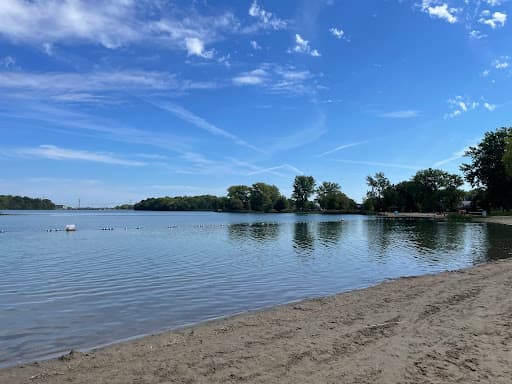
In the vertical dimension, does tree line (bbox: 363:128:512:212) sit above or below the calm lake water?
above

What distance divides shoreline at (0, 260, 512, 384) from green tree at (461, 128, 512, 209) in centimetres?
8736

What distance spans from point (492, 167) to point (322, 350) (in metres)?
96.0

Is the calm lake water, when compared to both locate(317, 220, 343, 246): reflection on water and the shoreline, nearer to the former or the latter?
the shoreline

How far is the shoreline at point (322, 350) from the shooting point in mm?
6066

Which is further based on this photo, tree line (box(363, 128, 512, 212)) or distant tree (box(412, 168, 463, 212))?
distant tree (box(412, 168, 463, 212))

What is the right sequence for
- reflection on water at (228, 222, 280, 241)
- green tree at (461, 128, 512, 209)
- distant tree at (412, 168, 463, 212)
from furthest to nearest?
distant tree at (412, 168, 463, 212), green tree at (461, 128, 512, 209), reflection on water at (228, 222, 280, 241)

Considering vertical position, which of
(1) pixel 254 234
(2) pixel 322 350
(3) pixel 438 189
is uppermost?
(3) pixel 438 189

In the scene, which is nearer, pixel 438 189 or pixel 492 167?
pixel 492 167

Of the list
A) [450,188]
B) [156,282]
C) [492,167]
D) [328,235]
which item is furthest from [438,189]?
[156,282]

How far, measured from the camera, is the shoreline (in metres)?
6.07

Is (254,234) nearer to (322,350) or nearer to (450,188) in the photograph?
(322,350)

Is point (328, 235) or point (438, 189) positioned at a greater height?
point (438, 189)

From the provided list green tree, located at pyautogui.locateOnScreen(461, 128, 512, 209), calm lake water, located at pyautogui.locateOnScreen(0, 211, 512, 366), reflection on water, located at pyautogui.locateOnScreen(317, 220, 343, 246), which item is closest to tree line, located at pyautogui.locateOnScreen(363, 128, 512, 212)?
green tree, located at pyautogui.locateOnScreen(461, 128, 512, 209)

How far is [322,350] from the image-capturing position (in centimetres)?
720
